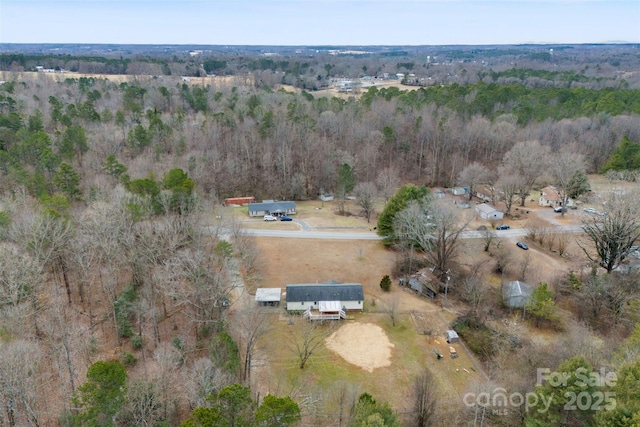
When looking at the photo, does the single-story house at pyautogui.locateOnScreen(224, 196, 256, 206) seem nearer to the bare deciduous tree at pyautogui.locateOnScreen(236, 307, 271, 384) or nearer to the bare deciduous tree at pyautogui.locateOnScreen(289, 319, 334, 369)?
the bare deciduous tree at pyautogui.locateOnScreen(289, 319, 334, 369)

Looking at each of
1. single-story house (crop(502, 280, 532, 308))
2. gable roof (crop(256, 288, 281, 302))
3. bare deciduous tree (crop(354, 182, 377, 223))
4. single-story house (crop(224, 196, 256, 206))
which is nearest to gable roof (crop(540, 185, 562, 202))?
bare deciduous tree (crop(354, 182, 377, 223))

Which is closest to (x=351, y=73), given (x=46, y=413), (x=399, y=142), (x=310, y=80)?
(x=310, y=80)

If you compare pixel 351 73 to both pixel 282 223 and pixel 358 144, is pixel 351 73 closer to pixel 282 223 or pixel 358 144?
pixel 358 144

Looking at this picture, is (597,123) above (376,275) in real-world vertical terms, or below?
above

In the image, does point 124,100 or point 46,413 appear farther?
point 124,100

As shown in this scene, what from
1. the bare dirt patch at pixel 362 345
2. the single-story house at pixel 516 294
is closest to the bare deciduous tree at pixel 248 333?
the bare dirt patch at pixel 362 345

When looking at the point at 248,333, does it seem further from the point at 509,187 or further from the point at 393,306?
the point at 509,187

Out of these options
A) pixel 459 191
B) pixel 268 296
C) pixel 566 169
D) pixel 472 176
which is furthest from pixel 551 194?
pixel 268 296
